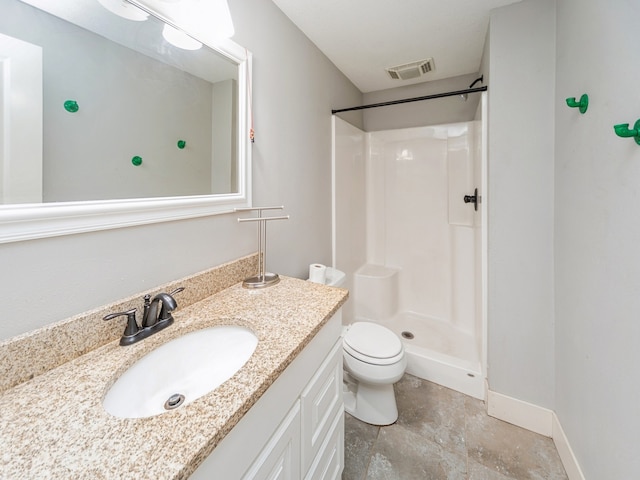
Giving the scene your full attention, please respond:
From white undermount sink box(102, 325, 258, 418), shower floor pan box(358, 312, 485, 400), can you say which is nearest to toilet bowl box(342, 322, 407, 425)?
shower floor pan box(358, 312, 485, 400)

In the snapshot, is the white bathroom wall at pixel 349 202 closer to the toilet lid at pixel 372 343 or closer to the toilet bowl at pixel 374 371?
the toilet lid at pixel 372 343

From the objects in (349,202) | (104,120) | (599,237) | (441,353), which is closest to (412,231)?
(349,202)

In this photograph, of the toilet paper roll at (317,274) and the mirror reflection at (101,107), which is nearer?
the mirror reflection at (101,107)

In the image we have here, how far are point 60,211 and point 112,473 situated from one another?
63 cm

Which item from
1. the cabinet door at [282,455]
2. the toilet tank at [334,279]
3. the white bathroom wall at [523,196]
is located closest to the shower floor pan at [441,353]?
the white bathroom wall at [523,196]

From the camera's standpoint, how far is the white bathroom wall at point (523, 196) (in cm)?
138

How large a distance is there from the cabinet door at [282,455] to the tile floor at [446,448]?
0.70 metres

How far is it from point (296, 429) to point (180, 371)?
15.3 inches

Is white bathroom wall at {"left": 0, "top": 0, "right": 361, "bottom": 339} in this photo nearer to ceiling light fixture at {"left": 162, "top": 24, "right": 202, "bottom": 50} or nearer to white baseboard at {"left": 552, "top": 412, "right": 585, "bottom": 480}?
ceiling light fixture at {"left": 162, "top": 24, "right": 202, "bottom": 50}

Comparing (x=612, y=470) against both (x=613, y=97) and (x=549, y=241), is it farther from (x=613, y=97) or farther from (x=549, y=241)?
(x=613, y=97)

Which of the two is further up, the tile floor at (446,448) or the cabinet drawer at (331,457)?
the cabinet drawer at (331,457)

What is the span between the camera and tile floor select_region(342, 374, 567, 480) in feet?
4.17

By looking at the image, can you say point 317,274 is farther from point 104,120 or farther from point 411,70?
point 411,70

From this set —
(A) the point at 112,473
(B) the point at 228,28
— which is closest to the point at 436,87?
(B) the point at 228,28
